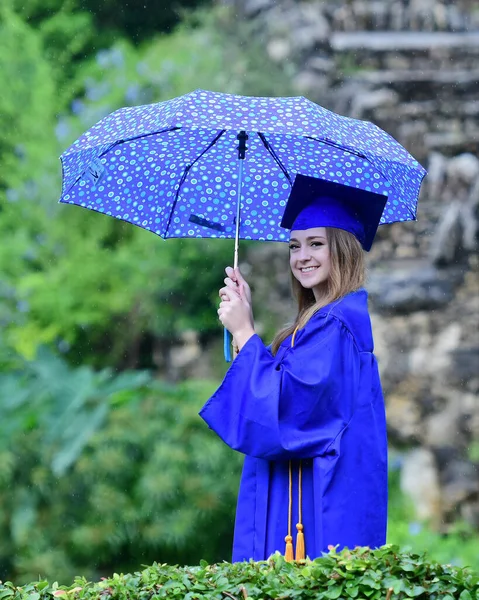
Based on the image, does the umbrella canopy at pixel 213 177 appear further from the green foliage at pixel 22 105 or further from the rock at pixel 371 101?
the green foliage at pixel 22 105

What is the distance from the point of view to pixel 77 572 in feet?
18.7

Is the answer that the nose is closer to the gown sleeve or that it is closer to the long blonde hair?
the long blonde hair

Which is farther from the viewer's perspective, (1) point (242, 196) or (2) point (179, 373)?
(2) point (179, 373)

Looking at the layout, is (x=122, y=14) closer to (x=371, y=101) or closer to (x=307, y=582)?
(x=371, y=101)

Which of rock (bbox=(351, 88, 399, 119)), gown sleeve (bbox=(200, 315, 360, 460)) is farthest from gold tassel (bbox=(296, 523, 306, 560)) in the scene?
rock (bbox=(351, 88, 399, 119))

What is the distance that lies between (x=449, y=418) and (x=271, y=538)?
13.1ft

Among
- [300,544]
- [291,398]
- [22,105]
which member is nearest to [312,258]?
[291,398]

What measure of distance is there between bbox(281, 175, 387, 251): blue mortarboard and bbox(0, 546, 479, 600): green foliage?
1.07m

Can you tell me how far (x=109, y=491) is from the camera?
5754 mm

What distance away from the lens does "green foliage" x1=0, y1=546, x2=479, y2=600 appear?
2.20 metres

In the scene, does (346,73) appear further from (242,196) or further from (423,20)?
(242,196)

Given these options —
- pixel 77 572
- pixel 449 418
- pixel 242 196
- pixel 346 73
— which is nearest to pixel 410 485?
pixel 449 418

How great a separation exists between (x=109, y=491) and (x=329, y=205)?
10.5ft

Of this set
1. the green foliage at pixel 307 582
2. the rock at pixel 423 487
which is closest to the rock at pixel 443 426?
the rock at pixel 423 487
